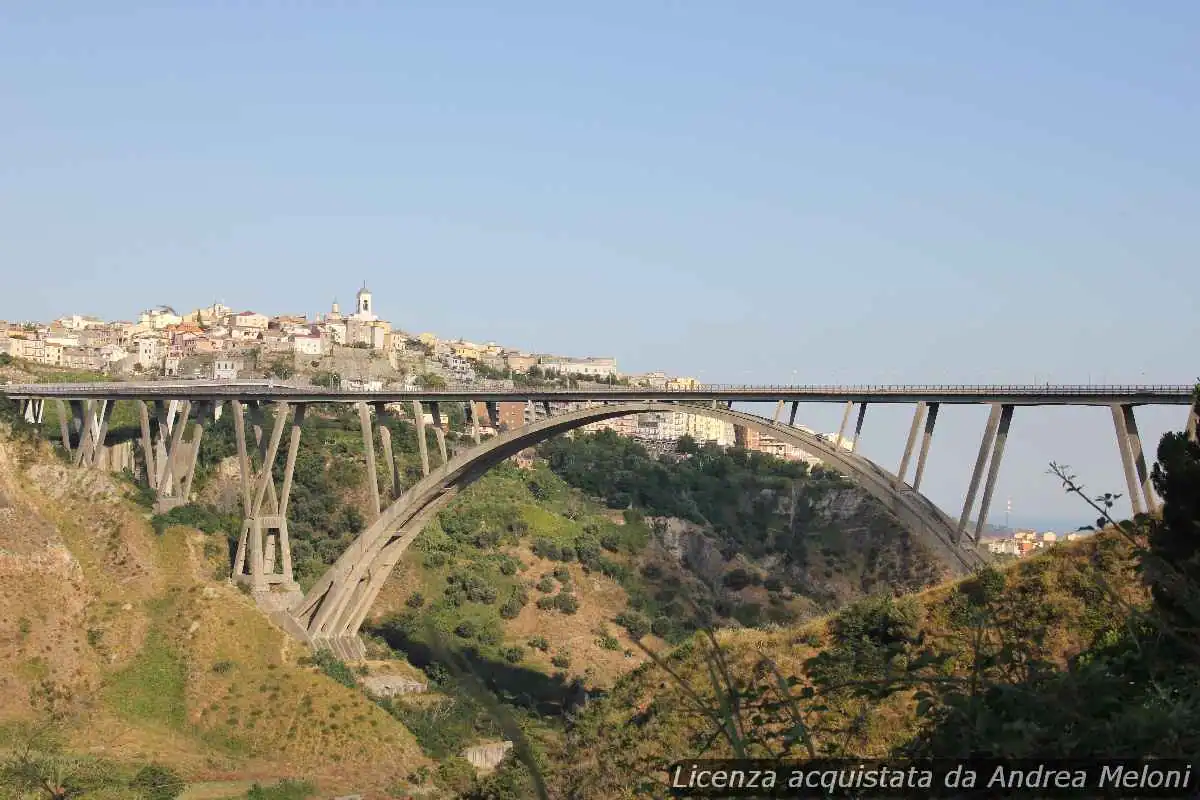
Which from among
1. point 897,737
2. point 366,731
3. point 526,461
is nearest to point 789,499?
point 526,461

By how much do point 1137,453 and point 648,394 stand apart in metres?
17.2

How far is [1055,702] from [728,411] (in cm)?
3434

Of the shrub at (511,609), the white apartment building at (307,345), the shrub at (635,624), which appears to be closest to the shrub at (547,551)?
the shrub at (635,624)

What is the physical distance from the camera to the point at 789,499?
84.8m

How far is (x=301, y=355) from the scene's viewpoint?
91.6 metres

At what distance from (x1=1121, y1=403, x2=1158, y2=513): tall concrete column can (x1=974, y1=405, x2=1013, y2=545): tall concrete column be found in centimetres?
331

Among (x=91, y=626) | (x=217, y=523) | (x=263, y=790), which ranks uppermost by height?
(x=217, y=523)

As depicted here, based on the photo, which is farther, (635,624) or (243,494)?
(635,624)

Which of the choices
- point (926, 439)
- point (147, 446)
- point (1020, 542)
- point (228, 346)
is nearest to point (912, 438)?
point (926, 439)

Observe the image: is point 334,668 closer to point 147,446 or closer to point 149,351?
point 147,446

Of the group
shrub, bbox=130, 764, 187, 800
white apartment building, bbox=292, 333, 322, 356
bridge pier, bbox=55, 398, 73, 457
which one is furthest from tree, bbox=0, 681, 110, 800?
white apartment building, bbox=292, 333, 322, 356

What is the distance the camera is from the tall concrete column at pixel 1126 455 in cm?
3194

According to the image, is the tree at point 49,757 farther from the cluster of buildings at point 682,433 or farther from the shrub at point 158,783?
the cluster of buildings at point 682,433

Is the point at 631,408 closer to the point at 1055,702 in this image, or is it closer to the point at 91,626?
the point at 91,626
